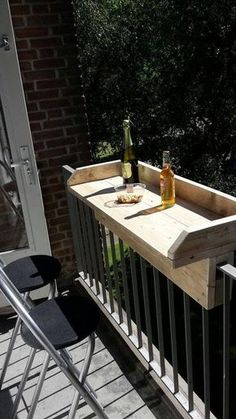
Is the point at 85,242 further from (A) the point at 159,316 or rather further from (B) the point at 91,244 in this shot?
(A) the point at 159,316

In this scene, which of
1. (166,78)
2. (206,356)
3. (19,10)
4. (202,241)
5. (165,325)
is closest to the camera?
(202,241)

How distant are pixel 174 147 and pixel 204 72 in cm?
121

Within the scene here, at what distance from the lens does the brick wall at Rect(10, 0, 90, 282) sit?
3.07 metres

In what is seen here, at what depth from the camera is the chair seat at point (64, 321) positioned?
5.60 ft

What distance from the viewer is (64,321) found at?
1.82 meters

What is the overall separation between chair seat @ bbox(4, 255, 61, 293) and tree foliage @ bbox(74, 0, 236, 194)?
14.1ft

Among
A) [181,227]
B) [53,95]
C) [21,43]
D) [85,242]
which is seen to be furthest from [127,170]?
[21,43]

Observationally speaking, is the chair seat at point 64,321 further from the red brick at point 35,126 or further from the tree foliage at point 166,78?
the tree foliage at point 166,78

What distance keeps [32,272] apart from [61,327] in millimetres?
672

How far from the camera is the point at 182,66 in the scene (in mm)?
6359

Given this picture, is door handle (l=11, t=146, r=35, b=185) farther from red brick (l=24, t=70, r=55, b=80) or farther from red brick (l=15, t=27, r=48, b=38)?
red brick (l=15, t=27, r=48, b=38)

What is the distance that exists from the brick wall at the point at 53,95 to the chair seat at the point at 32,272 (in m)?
1.01

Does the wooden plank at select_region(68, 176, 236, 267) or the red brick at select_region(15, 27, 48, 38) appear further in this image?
the red brick at select_region(15, 27, 48, 38)

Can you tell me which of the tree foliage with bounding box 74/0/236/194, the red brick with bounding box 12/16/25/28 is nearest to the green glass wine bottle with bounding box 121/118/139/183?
the red brick with bounding box 12/16/25/28
